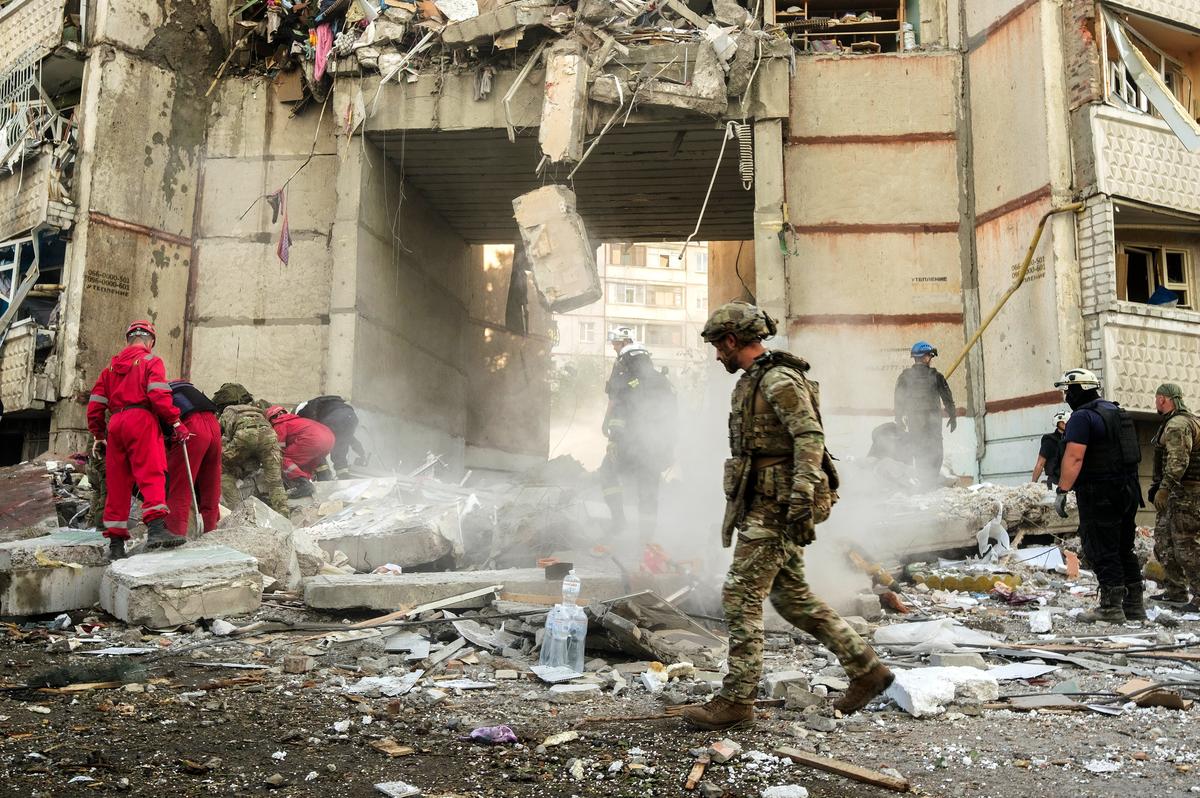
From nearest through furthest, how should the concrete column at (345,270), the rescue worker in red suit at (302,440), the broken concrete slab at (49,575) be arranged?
the broken concrete slab at (49,575) < the rescue worker in red suit at (302,440) < the concrete column at (345,270)

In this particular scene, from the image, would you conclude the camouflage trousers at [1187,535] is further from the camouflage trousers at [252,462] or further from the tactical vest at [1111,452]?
the camouflage trousers at [252,462]

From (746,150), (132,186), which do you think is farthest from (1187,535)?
(132,186)

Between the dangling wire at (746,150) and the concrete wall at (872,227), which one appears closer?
the dangling wire at (746,150)

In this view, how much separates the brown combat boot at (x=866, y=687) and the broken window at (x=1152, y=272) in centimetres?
989

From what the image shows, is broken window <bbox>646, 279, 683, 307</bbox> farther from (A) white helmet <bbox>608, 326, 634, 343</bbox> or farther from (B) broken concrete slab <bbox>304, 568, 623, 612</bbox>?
(B) broken concrete slab <bbox>304, 568, 623, 612</bbox>

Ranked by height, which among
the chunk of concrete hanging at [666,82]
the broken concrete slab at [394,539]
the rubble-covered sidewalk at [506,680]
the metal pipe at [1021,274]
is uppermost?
the chunk of concrete hanging at [666,82]

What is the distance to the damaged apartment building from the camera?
10359 mm

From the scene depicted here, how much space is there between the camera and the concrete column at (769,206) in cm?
1055

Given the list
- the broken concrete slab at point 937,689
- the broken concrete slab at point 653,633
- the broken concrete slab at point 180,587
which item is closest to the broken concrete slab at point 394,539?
the broken concrete slab at point 180,587

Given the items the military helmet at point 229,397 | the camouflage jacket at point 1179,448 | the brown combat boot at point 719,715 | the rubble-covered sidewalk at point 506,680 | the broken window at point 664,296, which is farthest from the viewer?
the broken window at point 664,296

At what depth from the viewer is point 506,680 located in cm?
445

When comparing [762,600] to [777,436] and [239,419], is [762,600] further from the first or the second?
[239,419]

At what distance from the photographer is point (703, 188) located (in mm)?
12578

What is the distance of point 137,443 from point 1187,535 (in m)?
7.52
